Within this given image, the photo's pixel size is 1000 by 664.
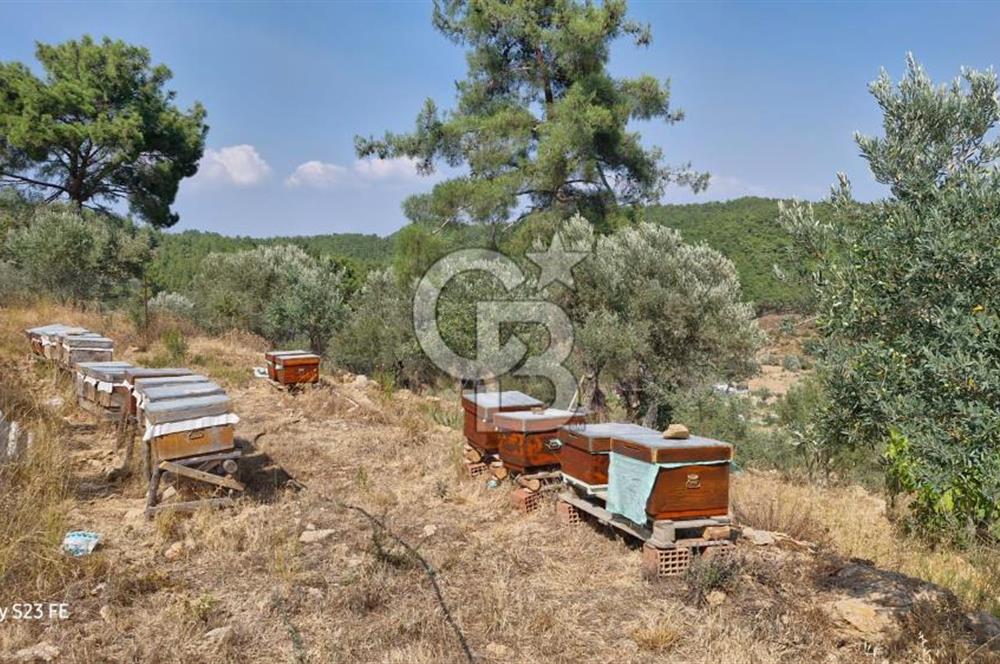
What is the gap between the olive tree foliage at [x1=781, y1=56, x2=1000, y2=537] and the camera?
326 cm

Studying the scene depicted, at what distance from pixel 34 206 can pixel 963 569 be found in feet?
98.9

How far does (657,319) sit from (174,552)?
9.10 metres

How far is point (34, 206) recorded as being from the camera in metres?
24.7

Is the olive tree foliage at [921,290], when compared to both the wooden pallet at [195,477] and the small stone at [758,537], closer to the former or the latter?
the small stone at [758,537]

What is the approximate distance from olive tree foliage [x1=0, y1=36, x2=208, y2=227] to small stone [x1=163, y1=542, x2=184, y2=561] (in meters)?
23.4

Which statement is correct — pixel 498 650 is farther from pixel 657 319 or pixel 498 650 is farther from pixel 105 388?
pixel 657 319

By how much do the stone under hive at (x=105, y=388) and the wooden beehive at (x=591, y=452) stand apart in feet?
18.4

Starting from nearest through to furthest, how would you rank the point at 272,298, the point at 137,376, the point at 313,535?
1. the point at 313,535
2. the point at 137,376
3. the point at 272,298

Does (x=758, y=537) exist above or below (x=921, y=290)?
below

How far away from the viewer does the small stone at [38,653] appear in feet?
12.5

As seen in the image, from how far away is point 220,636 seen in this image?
414 cm

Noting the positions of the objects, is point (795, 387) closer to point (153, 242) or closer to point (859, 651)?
point (859, 651)

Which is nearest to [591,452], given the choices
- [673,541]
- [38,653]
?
[673,541]

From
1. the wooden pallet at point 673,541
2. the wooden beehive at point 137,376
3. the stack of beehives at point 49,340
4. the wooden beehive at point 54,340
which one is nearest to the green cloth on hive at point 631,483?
the wooden pallet at point 673,541
